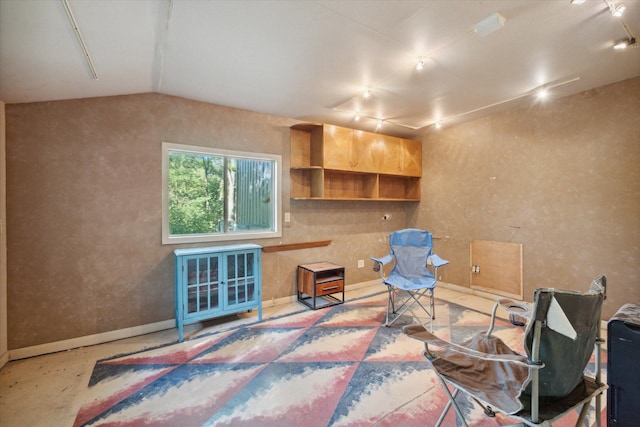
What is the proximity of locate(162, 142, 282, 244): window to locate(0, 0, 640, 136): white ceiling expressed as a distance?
70cm

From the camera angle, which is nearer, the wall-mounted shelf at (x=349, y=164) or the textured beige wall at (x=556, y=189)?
the textured beige wall at (x=556, y=189)

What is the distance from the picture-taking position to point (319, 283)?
12.3 feet

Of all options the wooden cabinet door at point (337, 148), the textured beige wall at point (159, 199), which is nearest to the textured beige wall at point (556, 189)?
the textured beige wall at point (159, 199)

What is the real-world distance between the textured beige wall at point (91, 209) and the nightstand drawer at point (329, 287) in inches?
69.1

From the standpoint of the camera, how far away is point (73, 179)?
8.83 feet

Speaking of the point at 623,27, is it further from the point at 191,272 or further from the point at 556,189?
the point at 191,272

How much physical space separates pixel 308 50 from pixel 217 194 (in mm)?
2030

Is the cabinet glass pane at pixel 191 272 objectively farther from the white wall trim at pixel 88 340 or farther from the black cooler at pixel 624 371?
the black cooler at pixel 624 371

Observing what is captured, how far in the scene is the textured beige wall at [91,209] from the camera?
8.25ft

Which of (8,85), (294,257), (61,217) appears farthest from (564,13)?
(61,217)

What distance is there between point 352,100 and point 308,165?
1121 millimetres

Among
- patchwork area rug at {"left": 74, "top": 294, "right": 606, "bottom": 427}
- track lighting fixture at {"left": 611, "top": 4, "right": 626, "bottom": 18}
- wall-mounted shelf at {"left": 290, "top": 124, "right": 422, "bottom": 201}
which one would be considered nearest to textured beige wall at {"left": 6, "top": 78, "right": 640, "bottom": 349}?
wall-mounted shelf at {"left": 290, "top": 124, "right": 422, "bottom": 201}

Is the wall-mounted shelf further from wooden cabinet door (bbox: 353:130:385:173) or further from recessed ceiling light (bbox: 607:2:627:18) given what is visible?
recessed ceiling light (bbox: 607:2:627:18)

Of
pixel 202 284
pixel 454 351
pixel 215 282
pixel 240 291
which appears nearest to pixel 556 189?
pixel 454 351
